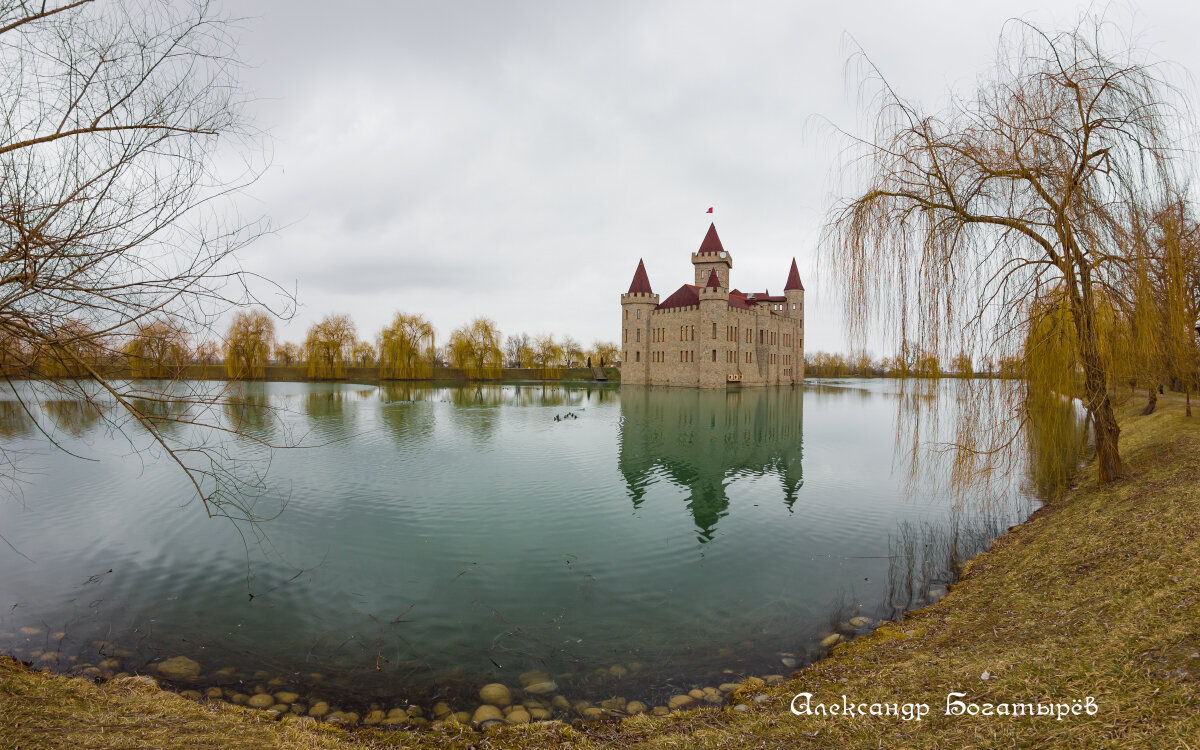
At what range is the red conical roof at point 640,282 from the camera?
60.0 m

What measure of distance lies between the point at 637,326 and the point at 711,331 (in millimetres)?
10704

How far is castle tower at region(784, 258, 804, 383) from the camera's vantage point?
6100cm

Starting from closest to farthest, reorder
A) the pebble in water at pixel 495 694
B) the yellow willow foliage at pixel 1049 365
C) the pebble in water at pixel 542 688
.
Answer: the pebble in water at pixel 495 694 < the pebble in water at pixel 542 688 < the yellow willow foliage at pixel 1049 365

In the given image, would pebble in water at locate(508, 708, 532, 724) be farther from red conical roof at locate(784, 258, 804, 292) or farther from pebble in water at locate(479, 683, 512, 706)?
red conical roof at locate(784, 258, 804, 292)

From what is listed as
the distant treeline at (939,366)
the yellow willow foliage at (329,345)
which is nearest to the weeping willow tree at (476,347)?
the yellow willow foliage at (329,345)

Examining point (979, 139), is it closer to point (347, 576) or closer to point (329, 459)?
point (347, 576)

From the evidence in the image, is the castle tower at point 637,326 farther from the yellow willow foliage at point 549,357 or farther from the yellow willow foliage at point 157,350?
the yellow willow foliage at point 157,350

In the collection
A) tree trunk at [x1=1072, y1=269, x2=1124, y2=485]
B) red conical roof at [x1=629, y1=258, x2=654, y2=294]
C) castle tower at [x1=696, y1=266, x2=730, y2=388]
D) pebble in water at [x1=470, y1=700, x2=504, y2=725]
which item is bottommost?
pebble in water at [x1=470, y1=700, x2=504, y2=725]

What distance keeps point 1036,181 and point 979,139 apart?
799 millimetres

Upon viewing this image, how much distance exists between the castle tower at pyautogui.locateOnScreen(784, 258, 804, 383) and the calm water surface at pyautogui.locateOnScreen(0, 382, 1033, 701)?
51082 mm

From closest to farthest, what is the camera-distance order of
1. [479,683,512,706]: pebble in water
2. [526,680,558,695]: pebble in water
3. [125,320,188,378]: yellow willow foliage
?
[125,320,188,378]: yellow willow foliage < [479,683,512,706]: pebble in water < [526,680,558,695]: pebble in water

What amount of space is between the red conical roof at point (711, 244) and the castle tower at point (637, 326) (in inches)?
305

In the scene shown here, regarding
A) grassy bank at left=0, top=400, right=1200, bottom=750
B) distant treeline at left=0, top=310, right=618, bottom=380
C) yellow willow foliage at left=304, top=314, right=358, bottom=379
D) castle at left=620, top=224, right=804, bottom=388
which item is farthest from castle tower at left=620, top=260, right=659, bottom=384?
grassy bank at left=0, top=400, right=1200, bottom=750

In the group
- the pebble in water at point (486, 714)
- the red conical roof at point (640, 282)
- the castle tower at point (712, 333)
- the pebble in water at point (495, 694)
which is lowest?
the pebble in water at point (495, 694)
